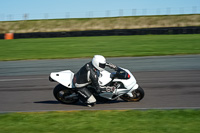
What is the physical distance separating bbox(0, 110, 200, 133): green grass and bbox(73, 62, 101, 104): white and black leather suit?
31.7 inches

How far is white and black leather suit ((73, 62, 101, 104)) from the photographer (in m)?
8.47

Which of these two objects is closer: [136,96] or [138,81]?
[136,96]

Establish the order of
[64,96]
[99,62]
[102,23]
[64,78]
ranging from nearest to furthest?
[99,62]
[64,78]
[64,96]
[102,23]

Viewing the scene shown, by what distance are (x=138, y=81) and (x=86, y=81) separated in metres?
3.92

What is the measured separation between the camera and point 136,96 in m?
9.09

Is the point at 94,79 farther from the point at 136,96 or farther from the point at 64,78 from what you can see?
the point at 136,96

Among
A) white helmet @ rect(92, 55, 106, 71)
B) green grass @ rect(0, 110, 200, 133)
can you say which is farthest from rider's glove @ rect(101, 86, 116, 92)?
green grass @ rect(0, 110, 200, 133)

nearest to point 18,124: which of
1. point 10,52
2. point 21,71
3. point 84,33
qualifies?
point 21,71

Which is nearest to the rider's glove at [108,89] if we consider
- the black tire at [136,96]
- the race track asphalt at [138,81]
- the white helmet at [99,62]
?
the race track asphalt at [138,81]

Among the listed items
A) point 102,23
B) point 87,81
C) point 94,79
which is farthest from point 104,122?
point 102,23

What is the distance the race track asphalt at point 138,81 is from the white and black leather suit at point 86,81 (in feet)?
1.02

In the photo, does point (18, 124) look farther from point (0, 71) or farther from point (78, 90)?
point (0, 71)

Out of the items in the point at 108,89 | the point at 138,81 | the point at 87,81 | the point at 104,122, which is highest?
the point at 87,81

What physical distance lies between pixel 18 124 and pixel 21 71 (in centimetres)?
851
